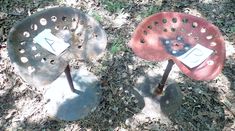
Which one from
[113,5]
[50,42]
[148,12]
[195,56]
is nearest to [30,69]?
[50,42]

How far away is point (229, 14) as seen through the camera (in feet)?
13.9

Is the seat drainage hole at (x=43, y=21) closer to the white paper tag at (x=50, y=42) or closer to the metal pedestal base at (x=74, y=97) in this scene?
the white paper tag at (x=50, y=42)

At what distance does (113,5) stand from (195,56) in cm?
181

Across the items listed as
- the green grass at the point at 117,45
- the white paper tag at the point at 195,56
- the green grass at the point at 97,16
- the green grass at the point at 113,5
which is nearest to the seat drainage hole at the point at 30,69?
the white paper tag at the point at 195,56

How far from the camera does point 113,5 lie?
4.31 m

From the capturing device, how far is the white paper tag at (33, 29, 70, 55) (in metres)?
2.85

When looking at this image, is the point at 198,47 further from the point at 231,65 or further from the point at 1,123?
the point at 1,123

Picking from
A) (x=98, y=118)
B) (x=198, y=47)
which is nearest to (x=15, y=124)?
(x=98, y=118)

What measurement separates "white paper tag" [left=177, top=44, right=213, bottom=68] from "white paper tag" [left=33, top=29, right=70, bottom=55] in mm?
1015

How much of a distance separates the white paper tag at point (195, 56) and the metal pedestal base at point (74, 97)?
114 centimetres

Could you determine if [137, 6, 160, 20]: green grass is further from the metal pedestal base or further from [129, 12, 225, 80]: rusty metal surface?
[129, 12, 225, 80]: rusty metal surface

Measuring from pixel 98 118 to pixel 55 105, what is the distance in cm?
49

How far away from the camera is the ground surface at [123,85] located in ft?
11.0

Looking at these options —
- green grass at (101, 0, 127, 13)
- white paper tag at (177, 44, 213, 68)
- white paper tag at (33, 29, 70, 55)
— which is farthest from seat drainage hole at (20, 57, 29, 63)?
green grass at (101, 0, 127, 13)
